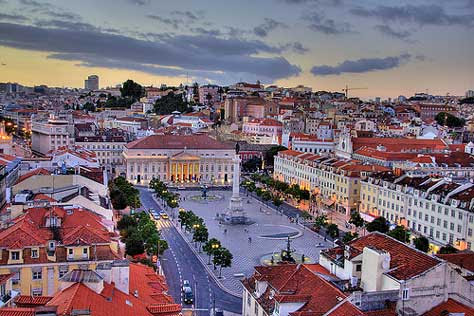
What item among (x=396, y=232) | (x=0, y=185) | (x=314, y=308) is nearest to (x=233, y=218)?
(x=396, y=232)

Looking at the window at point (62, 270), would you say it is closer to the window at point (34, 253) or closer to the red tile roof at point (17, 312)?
the window at point (34, 253)

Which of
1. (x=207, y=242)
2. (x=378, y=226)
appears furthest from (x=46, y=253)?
(x=378, y=226)

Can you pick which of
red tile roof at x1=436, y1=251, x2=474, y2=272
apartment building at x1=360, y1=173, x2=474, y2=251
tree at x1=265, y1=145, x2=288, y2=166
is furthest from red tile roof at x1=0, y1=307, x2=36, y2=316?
tree at x1=265, y1=145, x2=288, y2=166

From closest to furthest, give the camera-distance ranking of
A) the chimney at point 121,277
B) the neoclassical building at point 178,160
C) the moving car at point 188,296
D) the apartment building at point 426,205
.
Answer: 1. the chimney at point 121,277
2. the moving car at point 188,296
3. the apartment building at point 426,205
4. the neoclassical building at point 178,160

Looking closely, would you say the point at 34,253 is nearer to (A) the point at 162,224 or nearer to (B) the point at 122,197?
(B) the point at 122,197

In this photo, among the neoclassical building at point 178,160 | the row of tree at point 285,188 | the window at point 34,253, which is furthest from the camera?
the neoclassical building at point 178,160

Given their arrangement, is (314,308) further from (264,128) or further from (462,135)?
(462,135)

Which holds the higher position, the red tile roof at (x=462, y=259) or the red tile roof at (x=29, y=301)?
the red tile roof at (x=29, y=301)

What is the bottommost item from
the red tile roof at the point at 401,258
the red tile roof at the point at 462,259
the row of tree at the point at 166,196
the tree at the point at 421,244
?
the row of tree at the point at 166,196

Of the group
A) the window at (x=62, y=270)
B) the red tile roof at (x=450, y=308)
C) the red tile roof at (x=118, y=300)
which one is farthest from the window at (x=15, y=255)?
the red tile roof at (x=450, y=308)
